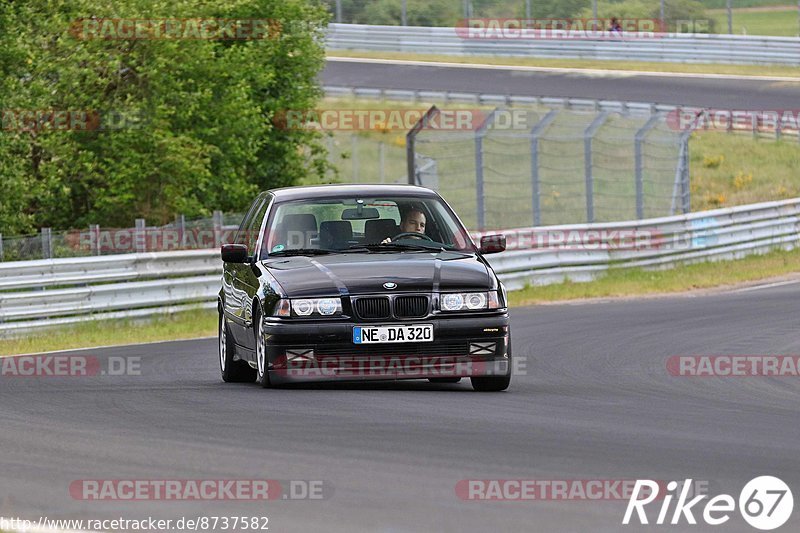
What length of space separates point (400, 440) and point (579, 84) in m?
42.1

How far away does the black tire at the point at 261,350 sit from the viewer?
10672 millimetres

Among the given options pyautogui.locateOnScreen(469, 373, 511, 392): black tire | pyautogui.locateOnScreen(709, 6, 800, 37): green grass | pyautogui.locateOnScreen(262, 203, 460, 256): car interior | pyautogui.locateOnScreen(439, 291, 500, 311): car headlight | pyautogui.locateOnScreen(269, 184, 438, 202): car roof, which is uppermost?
pyautogui.locateOnScreen(269, 184, 438, 202): car roof

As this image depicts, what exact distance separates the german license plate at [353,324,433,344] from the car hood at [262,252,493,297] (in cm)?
25

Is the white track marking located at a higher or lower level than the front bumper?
lower

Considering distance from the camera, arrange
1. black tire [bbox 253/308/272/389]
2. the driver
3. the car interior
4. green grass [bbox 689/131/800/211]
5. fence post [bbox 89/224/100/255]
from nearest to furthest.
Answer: black tire [bbox 253/308/272/389]
the car interior
the driver
fence post [bbox 89/224/100/255]
green grass [bbox 689/131/800/211]

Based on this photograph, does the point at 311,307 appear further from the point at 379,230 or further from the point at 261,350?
the point at 379,230

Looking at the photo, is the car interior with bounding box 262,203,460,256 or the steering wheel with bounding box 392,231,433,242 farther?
the steering wheel with bounding box 392,231,433,242

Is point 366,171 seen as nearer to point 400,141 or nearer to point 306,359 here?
point 400,141

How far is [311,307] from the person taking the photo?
1041 cm

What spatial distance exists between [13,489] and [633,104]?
36.9 metres

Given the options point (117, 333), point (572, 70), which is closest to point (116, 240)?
point (117, 333)

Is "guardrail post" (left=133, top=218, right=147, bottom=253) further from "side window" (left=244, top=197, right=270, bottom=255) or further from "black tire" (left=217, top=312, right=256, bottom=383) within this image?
"black tire" (left=217, top=312, right=256, bottom=383)

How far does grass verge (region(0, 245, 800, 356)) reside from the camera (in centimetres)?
1791

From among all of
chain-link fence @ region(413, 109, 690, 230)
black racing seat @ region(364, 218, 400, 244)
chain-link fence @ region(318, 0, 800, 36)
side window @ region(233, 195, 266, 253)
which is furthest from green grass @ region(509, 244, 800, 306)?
chain-link fence @ region(318, 0, 800, 36)
